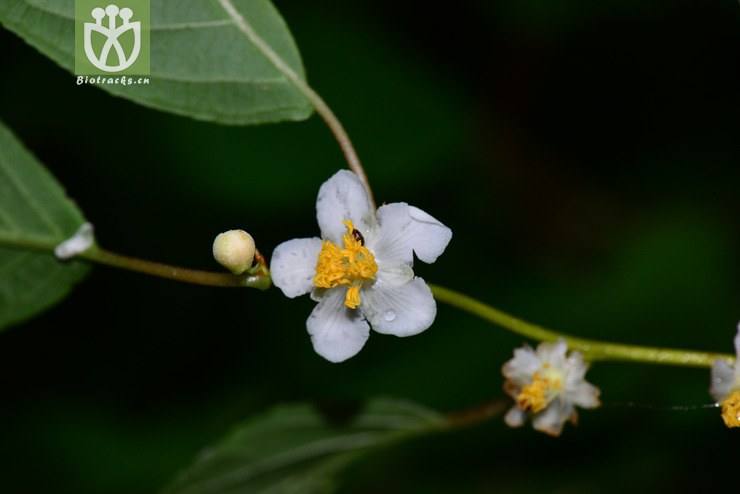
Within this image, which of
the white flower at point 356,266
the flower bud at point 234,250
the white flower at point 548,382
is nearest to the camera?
the flower bud at point 234,250

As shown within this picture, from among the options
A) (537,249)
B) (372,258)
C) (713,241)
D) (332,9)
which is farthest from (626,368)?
(332,9)

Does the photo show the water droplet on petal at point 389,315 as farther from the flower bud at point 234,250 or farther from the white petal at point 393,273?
the flower bud at point 234,250

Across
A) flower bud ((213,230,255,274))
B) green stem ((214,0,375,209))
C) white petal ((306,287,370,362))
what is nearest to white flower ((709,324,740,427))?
white petal ((306,287,370,362))

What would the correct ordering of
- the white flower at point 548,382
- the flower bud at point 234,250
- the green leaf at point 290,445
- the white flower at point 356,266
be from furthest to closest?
the green leaf at point 290,445 → the white flower at point 548,382 → the white flower at point 356,266 → the flower bud at point 234,250

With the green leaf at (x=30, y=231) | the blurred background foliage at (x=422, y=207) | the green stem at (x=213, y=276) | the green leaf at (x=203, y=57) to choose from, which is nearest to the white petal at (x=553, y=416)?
the green stem at (x=213, y=276)

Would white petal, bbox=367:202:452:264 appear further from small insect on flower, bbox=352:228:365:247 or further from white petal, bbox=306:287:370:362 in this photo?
white petal, bbox=306:287:370:362

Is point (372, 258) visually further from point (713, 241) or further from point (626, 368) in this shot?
point (713, 241)
